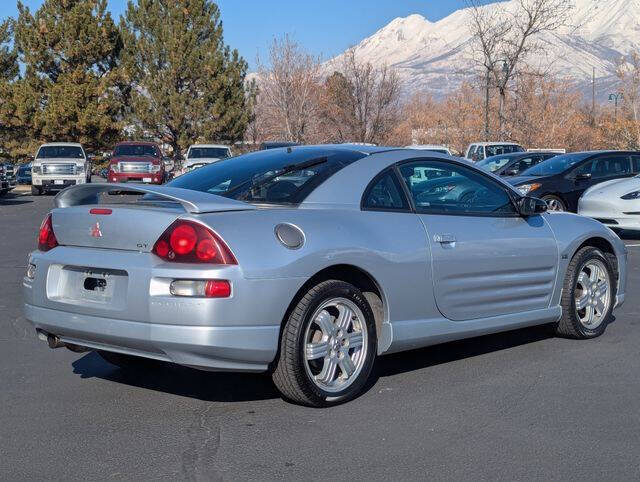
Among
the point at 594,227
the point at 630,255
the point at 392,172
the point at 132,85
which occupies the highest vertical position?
the point at 132,85

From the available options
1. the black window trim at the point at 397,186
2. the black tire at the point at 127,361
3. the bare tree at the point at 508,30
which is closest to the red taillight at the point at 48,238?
the black tire at the point at 127,361

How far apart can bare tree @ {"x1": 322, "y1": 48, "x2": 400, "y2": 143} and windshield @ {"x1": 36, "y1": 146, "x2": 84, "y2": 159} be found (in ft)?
52.1

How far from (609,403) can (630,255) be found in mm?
8008

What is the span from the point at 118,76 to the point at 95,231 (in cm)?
4290

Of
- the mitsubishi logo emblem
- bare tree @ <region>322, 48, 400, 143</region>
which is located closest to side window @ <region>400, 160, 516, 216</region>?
the mitsubishi logo emblem

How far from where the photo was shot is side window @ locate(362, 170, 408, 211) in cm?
566

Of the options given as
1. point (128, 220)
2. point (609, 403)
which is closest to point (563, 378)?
point (609, 403)

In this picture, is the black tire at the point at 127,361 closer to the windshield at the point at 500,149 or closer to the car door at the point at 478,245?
the car door at the point at 478,245

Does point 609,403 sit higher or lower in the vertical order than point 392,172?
lower

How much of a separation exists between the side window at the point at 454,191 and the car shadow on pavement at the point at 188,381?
159cm

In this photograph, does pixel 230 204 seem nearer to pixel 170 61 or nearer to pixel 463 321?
pixel 463 321

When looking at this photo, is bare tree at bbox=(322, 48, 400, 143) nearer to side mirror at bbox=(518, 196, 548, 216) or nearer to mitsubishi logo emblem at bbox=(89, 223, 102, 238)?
side mirror at bbox=(518, 196, 548, 216)

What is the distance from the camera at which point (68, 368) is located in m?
6.28

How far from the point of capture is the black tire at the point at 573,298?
6.90 meters
